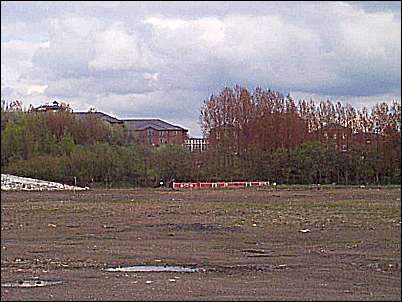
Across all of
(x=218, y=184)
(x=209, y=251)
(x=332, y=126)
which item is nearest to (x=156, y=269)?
(x=209, y=251)

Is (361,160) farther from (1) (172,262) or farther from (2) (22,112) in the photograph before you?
(2) (22,112)

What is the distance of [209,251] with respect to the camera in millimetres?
23188

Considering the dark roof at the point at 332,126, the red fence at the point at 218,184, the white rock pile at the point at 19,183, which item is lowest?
the white rock pile at the point at 19,183

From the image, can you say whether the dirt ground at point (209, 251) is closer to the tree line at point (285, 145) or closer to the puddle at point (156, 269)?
the puddle at point (156, 269)

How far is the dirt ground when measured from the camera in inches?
590

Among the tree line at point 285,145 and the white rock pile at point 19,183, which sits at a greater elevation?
the tree line at point 285,145

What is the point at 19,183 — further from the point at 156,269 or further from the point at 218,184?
the point at 218,184

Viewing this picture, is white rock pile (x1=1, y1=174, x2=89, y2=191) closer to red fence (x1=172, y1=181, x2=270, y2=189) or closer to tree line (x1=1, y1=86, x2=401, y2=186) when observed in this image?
tree line (x1=1, y1=86, x2=401, y2=186)

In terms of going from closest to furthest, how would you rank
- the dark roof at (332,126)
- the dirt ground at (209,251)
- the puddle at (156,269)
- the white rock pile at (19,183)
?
1. the white rock pile at (19,183)
2. the dirt ground at (209,251)
3. the puddle at (156,269)
4. the dark roof at (332,126)

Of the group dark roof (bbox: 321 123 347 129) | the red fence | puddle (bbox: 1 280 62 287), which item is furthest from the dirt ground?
dark roof (bbox: 321 123 347 129)

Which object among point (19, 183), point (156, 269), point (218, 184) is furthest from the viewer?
point (218, 184)

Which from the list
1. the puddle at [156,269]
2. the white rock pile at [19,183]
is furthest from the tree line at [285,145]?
the puddle at [156,269]

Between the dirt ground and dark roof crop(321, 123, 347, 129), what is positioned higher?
dark roof crop(321, 123, 347, 129)

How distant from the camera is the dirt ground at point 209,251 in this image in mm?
14977
